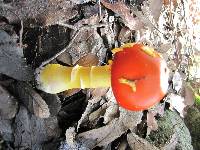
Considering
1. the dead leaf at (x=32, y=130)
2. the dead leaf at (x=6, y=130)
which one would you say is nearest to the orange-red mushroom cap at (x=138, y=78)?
the dead leaf at (x=32, y=130)

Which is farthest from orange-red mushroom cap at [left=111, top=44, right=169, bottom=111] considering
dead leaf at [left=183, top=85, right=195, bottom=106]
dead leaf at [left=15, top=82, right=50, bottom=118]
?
dead leaf at [left=183, top=85, right=195, bottom=106]

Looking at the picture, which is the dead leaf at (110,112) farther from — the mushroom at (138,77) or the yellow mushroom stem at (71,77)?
the mushroom at (138,77)

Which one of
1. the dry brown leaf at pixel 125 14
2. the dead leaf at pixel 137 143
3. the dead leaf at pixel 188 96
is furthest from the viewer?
the dead leaf at pixel 188 96

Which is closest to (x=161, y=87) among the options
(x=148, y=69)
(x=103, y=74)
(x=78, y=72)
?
(x=148, y=69)

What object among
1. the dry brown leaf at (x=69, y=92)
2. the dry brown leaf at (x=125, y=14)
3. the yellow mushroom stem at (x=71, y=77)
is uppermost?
the dry brown leaf at (x=125, y=14)

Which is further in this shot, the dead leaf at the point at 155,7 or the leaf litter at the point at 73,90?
the dead leaf at the point at 155,7

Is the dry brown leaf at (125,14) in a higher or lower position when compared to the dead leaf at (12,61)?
higher

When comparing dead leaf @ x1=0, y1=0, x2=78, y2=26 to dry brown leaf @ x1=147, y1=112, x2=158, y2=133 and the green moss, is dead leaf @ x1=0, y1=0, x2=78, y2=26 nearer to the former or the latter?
dry brown leaf @ x1=147, y1=112, x2=158, y2=133

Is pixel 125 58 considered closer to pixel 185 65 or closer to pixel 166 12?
pixel 166 12
